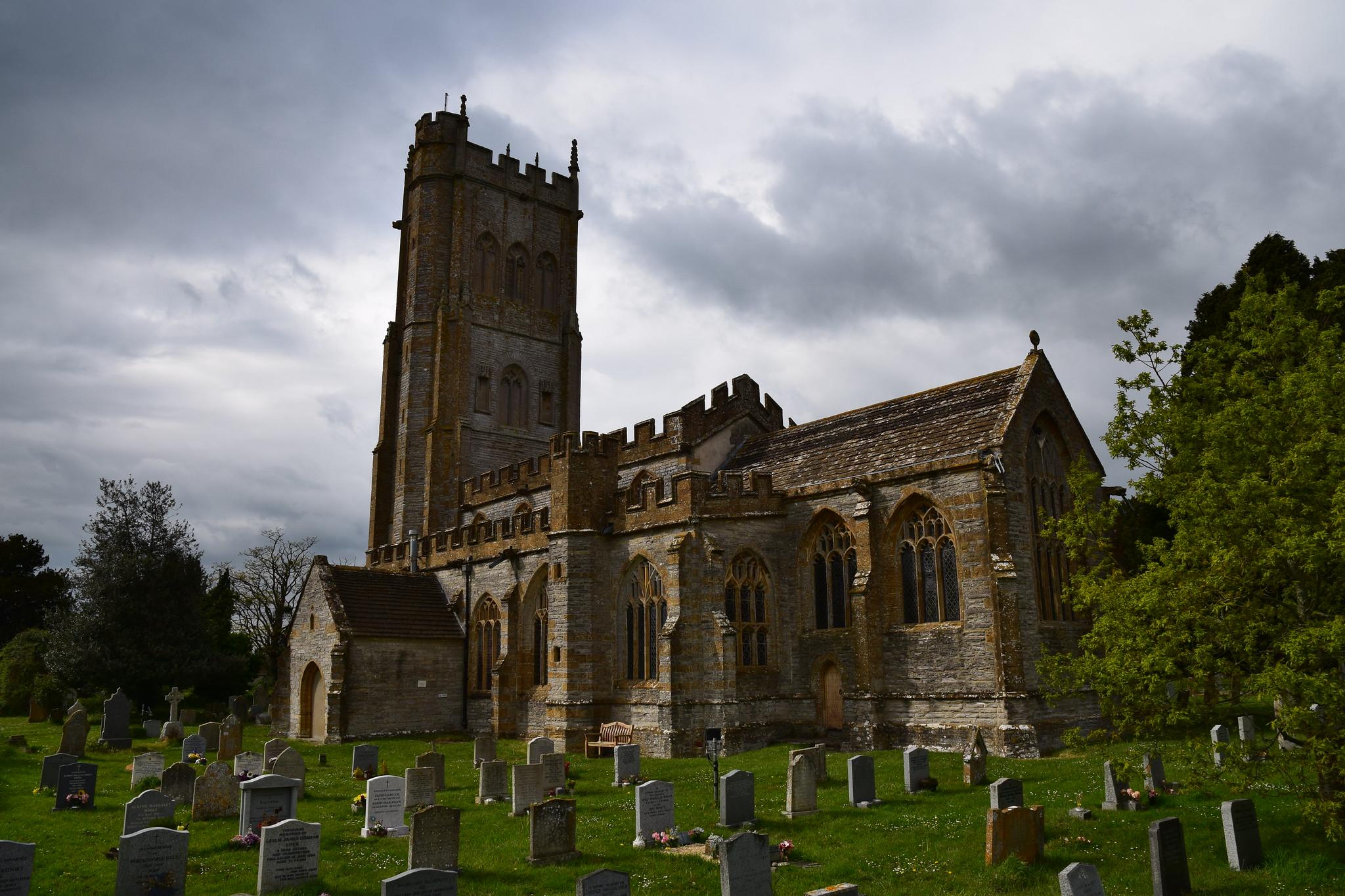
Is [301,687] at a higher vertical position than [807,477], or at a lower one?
lower

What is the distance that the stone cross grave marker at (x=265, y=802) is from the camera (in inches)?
491

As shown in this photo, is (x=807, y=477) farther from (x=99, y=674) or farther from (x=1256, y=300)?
(x=99, y=674)

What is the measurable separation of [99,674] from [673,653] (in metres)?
21.1

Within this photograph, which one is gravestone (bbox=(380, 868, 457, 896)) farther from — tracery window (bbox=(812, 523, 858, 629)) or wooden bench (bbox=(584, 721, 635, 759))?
tracery window (bbox=(812, 523, 858, 629))

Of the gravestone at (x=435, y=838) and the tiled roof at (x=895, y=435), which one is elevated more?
the tiled roof at (x=895, y=435)

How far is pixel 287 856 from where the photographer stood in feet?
34.1

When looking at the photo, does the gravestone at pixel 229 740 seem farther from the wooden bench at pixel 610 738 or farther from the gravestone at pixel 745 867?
the gravestone at pixel 745 867

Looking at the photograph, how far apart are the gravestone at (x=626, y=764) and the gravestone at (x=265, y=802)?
650cm

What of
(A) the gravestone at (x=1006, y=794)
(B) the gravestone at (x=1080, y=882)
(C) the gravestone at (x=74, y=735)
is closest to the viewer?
(B) the gravestone at (x=1080, y=882)

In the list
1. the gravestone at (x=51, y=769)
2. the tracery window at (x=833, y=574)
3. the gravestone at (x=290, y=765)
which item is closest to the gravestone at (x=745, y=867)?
the gravestone at (x=290, y=765)

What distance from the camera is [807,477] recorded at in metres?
24.6

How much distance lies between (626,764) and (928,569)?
8.49 meters

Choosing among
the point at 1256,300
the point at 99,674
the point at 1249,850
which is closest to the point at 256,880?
the point at 1249,850

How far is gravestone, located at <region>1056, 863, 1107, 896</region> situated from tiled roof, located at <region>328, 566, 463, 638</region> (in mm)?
23797
